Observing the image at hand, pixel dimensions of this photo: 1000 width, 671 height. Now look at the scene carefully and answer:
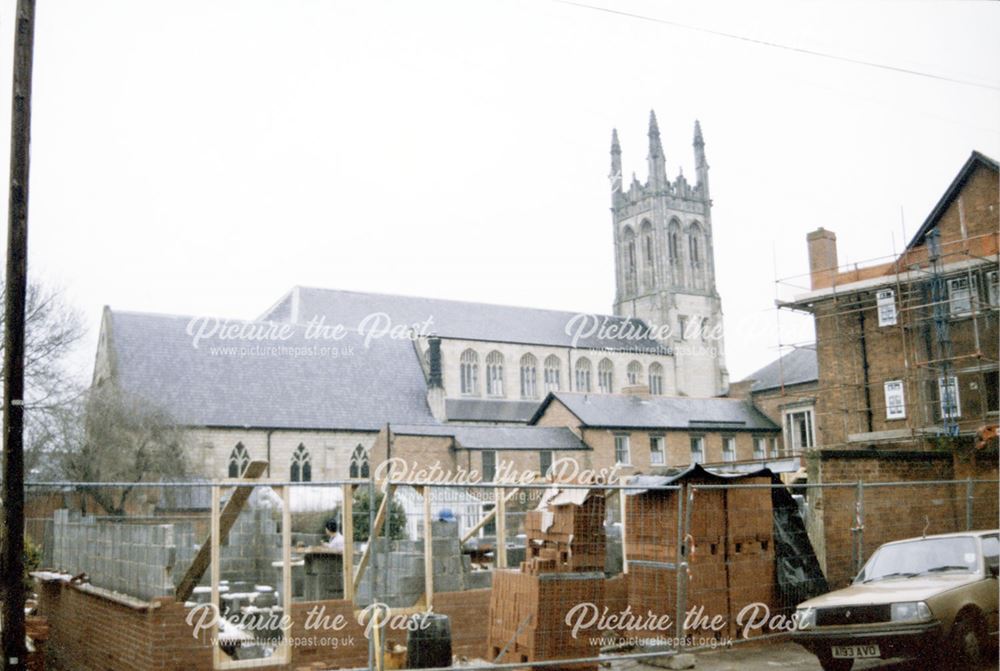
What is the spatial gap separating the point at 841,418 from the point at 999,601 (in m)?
20.5

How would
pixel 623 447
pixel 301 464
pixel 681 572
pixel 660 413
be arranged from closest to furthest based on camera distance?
pixel 681 572 < pixel 623 447 < pixel 660 413 < pixel 301 464

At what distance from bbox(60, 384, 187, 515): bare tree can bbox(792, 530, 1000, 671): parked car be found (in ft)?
91.8

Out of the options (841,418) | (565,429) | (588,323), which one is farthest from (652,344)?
(841,418)

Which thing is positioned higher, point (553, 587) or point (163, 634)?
point (553, 587)

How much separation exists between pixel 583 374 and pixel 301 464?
80.3 ft

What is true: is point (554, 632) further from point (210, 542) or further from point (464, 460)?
point (464, 460)

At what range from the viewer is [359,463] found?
47.3 m

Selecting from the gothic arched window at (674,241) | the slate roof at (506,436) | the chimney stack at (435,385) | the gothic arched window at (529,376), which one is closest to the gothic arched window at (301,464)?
the slate roof at (506,436)

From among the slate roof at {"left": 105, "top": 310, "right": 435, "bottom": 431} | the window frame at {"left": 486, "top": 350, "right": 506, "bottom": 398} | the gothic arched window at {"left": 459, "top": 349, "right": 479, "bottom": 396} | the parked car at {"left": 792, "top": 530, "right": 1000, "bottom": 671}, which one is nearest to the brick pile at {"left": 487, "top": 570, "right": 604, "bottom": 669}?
the parked car at {"left": 792, "top": 530, "right": 1000, "bottom": 671}

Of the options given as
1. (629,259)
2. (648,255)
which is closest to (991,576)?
(648,255)

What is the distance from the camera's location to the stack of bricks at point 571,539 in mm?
10367

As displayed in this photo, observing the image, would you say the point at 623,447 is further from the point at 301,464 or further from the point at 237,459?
the point at 237,459

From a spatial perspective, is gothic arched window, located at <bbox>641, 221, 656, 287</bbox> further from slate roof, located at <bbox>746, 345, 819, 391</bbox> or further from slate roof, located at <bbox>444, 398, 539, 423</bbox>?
slate roof, located at <bbox>746, 345, 819, 391</bbox>

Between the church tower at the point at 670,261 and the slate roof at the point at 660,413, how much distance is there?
24.4 m
